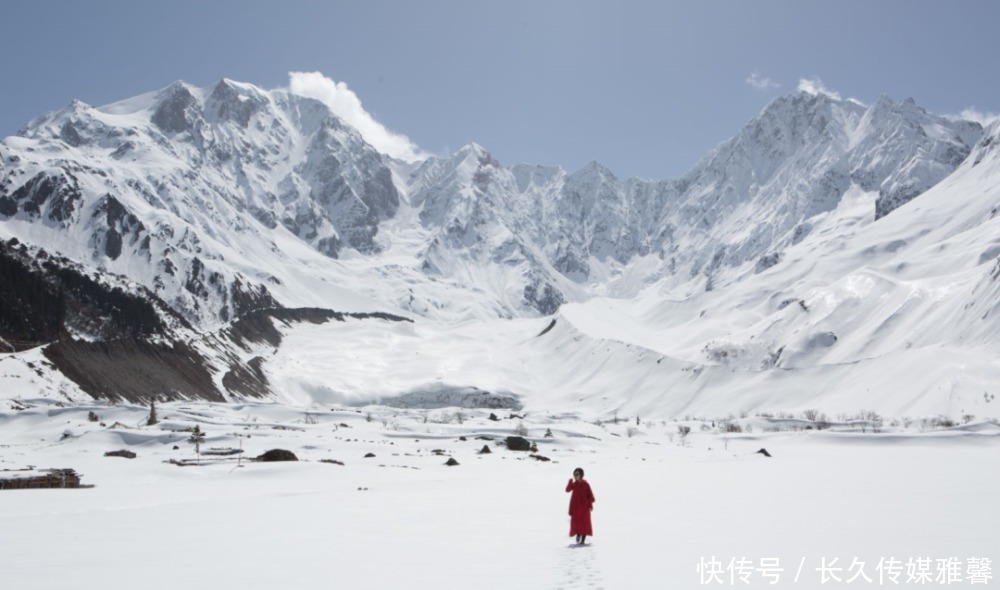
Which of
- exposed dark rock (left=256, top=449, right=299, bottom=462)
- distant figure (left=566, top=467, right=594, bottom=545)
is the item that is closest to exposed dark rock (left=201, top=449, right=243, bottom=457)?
exposed dark rock (left=256, top=449, right=299, bottom=462)

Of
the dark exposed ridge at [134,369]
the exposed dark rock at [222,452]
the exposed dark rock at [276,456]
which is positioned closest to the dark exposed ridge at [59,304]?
the dark exposed ridge at [134,369]

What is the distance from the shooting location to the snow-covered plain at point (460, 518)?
14656 mm

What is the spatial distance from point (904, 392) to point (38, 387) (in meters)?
101

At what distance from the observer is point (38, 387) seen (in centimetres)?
9075

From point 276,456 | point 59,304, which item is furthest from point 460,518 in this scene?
point 59,304

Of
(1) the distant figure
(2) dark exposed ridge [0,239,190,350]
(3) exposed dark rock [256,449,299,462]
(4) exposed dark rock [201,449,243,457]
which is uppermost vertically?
(2) dark exposed ridge [0,239,190,350]

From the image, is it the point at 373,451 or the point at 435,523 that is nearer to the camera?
the point at 435,523

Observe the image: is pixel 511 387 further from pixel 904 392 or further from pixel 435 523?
pixel 435 523

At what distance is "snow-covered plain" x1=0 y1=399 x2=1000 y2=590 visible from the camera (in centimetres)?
1466

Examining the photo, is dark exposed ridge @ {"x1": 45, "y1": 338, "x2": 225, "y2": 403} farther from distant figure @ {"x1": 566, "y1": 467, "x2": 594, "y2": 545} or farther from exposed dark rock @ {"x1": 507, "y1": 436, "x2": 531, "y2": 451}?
distant figure @ {"x1": 566, "y1": 467, "x2": 594, "y2": 545}

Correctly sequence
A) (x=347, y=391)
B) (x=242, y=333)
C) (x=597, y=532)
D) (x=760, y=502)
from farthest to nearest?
(x=242, y=333) → (x=347, y=391) → (x=760, y=502) → (x=597, y=532)

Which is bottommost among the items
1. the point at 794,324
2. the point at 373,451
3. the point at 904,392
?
the point at 373,451

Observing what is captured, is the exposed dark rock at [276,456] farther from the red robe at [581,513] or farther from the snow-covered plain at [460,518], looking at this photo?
the red robe at [581,513]

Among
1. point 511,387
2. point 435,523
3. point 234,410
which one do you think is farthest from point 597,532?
point 511,387
